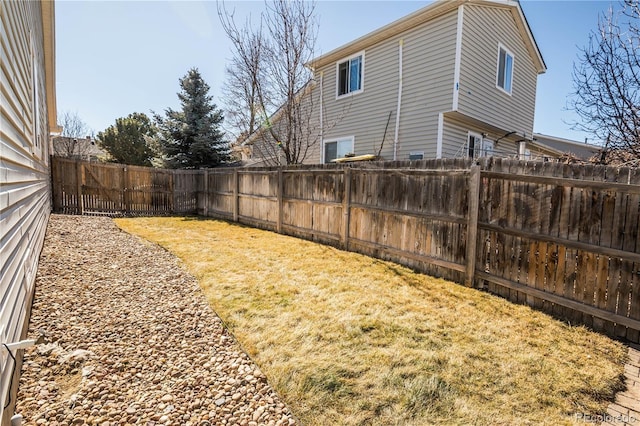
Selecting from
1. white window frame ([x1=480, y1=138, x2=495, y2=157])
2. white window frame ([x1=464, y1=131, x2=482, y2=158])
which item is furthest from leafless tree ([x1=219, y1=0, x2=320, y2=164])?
white window frame ([x1=480, y1=138, x2=495, y2=157])

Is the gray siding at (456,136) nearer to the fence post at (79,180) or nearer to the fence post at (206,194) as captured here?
the fence post at (206,194)

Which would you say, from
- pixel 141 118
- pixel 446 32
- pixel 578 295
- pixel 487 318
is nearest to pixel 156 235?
pixel 487 318

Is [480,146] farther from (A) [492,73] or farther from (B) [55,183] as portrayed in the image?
(B) [55,183]

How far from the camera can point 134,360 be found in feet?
8.12

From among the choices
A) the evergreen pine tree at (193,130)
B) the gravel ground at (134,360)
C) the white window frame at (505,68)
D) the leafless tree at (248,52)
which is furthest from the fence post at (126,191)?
the white window frame at (505,68)

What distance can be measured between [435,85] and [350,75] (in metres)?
3.52

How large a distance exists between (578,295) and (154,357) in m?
4.30

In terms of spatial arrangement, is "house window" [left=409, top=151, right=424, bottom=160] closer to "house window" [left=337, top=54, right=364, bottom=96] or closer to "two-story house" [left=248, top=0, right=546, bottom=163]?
"two-story house" [left=248, top=0, right=546, bottom=163]

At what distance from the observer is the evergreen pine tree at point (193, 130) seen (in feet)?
48.4

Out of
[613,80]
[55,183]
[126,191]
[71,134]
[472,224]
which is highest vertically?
[71,134]

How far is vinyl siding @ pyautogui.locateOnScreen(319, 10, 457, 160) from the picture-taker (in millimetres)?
8938

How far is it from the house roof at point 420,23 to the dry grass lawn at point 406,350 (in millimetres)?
8075

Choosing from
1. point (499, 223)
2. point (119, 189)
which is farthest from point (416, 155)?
point (119, 189)

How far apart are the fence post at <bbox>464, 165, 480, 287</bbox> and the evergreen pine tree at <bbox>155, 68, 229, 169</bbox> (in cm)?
1319
